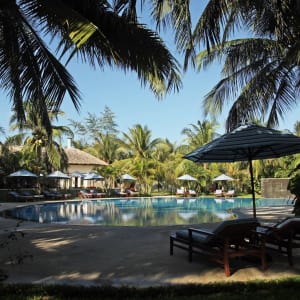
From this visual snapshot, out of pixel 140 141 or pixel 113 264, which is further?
pixel 140 141

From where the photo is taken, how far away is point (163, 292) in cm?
401

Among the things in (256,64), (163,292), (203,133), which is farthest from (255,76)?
(203,133)

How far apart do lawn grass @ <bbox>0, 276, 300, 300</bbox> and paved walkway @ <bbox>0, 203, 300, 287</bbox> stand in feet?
1.20

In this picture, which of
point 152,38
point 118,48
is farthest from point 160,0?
point 118,48

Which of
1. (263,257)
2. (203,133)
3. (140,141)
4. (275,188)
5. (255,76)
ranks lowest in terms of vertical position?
(263,257)

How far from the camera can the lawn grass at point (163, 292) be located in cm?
383

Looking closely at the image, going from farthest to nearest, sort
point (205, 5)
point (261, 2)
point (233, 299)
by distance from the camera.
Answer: point (205, 5) → point (261, 2) → point (233, 299)

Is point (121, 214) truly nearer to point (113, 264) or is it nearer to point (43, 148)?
point (113, 264)

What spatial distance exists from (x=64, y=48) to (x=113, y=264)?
3.31 meters

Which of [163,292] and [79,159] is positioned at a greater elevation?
[79,159]

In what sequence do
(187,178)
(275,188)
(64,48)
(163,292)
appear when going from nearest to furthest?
(163,292)
(64,48)
(275,188)
(187,178)

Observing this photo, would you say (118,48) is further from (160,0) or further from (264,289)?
(264,289)

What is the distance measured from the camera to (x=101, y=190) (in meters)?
31.0

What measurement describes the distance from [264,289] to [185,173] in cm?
2575
